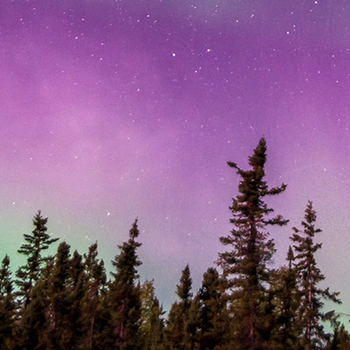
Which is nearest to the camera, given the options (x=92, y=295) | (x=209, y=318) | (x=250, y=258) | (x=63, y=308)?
(x=250, y=258)

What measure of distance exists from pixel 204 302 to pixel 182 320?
4.45 m

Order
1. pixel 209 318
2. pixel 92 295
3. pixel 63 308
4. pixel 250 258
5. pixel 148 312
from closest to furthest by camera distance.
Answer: pixel 250 258 → pixel 63 308 → pixel 209 318 → pixel 92 295 → pixel 148 312

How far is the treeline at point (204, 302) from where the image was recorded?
89.4 feet

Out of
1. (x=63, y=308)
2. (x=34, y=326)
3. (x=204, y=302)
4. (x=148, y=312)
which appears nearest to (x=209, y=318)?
(x=204, y=302)

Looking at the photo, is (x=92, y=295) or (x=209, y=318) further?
(x=92, y=295)

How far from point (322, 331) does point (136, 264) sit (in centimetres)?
1964

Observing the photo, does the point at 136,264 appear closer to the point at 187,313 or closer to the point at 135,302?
the point at 135,302

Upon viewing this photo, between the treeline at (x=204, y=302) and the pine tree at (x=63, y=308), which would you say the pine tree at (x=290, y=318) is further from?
the pine tree at (x=63, y=308)

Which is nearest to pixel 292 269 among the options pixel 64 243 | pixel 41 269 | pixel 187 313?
pixel 187 313

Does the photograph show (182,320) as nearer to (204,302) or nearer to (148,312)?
(204,302)

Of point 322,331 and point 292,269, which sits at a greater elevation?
point 292,269

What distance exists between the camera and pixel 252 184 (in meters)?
29.2

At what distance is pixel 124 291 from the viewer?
152 ft

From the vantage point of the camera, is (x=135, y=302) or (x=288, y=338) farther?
(x=135, y=302)
